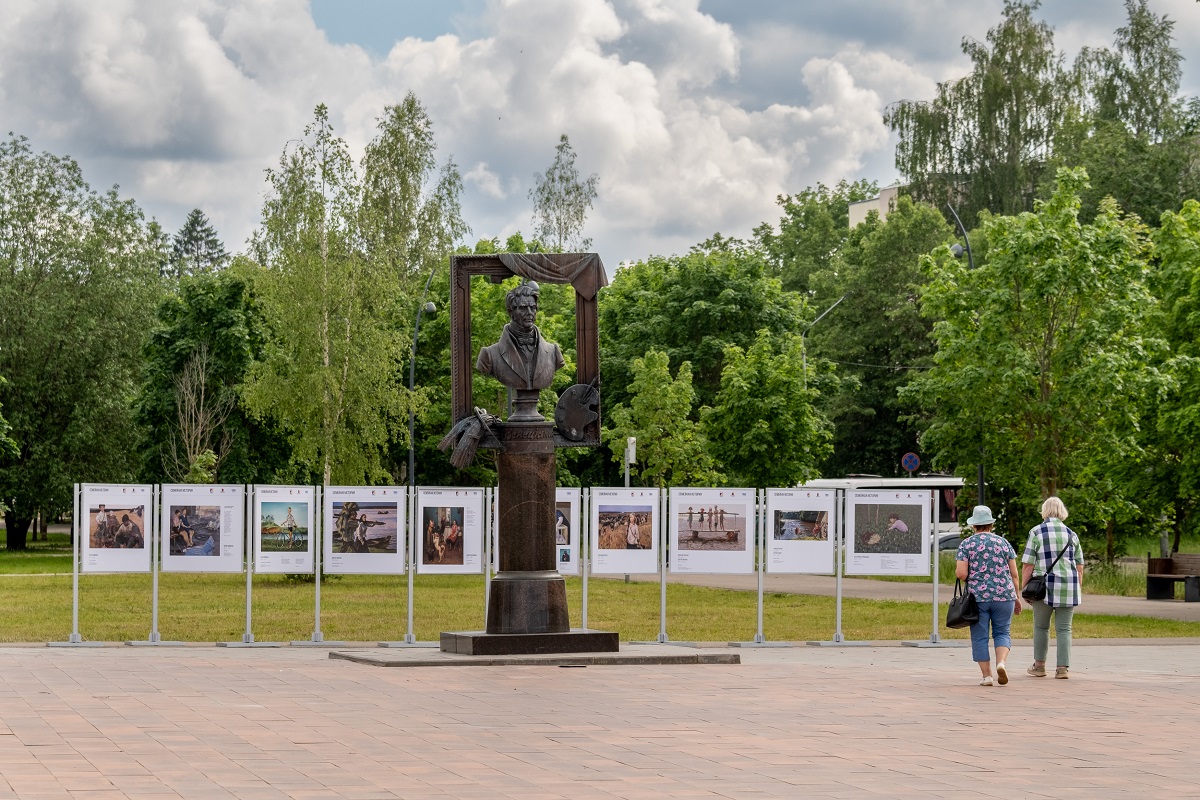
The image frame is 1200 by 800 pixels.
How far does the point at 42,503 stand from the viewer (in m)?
53.8

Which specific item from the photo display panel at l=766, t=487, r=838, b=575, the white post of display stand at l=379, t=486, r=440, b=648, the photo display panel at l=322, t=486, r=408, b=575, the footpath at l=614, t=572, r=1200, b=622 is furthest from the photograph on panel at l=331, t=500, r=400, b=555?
the footpath at l=614, t=572, r=1200, b=622

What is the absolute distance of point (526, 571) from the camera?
16.9m

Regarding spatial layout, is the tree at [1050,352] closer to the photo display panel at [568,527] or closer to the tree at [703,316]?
the photo display panel at [568,527]

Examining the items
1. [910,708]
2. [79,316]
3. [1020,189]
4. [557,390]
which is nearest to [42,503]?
[79,316]

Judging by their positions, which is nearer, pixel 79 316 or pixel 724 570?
pixel 724 570

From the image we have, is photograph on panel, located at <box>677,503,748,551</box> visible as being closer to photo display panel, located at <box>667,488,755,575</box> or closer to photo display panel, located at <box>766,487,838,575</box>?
photo display panel, located at <box>667,488,755,575</box>

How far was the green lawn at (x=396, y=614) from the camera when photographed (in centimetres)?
2245

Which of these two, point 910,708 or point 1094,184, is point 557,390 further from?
point 910,708

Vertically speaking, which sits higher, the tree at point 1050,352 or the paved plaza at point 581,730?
the tree at point 1050,352

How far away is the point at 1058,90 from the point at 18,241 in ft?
126

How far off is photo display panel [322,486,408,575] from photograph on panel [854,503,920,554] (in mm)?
5644

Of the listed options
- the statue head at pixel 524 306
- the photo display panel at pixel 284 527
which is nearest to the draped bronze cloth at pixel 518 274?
the statue head at pixel 524 306

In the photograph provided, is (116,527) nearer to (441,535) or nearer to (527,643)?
(441,535)

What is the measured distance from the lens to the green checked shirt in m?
15.8
